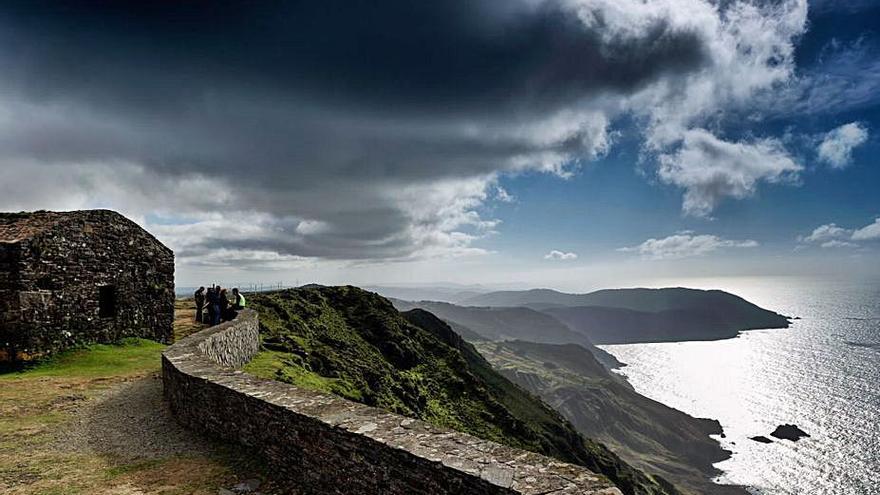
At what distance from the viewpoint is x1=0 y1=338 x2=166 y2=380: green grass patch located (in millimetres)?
14234

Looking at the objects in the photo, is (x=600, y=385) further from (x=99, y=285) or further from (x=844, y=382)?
(x=99, y=285)

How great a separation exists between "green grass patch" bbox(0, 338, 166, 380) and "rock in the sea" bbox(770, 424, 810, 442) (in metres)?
153

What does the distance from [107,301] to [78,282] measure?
5.80ft

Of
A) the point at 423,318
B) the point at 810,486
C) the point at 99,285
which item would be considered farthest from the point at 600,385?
the point at 99,285

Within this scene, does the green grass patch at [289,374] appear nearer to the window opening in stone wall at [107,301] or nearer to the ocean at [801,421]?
the window opening in stone wall at [107,301]

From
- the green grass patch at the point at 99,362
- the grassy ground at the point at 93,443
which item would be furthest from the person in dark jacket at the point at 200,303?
the grassy ground at the point at 93,443

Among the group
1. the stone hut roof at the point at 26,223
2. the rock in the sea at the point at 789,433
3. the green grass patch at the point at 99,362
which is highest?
the stone hut roof at the point at 26,223

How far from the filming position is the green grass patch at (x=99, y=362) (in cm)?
1423

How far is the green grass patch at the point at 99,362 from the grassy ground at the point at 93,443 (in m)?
0.09

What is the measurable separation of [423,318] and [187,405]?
66.0 meters

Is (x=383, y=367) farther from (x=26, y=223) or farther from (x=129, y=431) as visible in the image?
(x=129, y=431)

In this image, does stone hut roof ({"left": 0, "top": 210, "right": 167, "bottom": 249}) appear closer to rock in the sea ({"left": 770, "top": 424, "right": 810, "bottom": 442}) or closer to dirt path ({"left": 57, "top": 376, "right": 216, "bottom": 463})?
dirt path ({"left": 57, "top": 376, "right": 216, "bottom": 463})

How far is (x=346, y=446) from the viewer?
684cm

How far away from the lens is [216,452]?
350 inches
